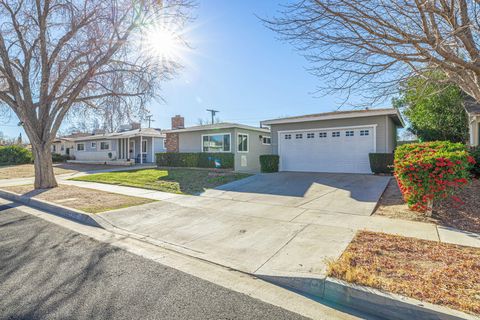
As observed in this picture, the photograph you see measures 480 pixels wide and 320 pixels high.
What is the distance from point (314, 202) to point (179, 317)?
5888 mm

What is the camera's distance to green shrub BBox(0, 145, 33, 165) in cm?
2617

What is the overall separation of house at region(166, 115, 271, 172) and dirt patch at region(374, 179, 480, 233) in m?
10.4

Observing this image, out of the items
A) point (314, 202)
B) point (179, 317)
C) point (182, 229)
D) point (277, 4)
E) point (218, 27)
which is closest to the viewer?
point (179, 317)

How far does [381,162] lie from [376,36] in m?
9.41

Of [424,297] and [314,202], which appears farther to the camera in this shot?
[314,202]

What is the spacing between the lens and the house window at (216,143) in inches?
682

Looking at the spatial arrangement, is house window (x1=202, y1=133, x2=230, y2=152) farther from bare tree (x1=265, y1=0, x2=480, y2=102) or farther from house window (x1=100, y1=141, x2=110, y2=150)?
house window (x1=100, y1=141, x2=110, y2=150)

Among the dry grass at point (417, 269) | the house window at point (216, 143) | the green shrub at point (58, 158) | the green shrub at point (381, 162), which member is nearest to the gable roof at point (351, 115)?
the green shrub at point (381, 162)

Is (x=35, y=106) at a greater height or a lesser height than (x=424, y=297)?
greater

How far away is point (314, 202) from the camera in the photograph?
7879 millimetres

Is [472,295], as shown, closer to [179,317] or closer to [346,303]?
[346,303]

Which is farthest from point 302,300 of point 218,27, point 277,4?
point 218,27

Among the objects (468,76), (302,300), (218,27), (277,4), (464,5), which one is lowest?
(302,300)

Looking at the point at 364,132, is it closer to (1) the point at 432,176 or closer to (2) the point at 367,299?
(1) the point at 432,176
